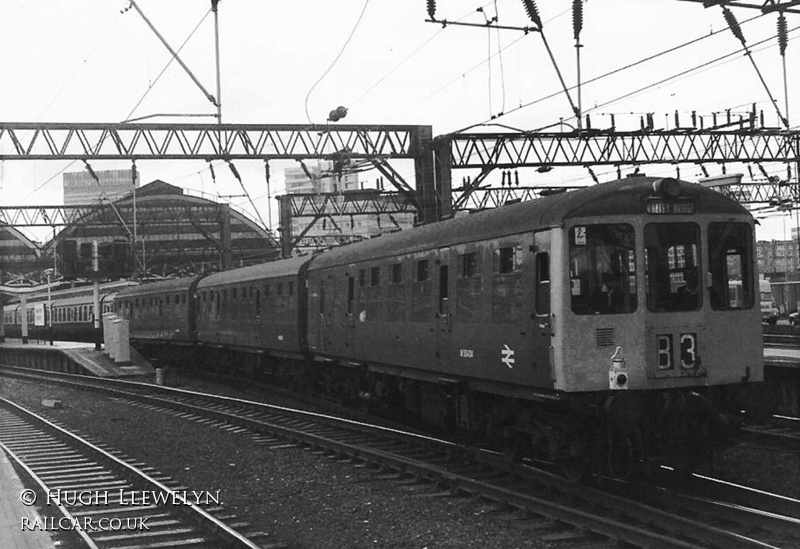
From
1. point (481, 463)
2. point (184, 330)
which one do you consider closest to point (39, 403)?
point (184, 330)

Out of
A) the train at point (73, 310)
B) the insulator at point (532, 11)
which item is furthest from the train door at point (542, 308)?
the train at point (73, 310)

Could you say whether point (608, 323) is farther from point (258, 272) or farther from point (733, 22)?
point (258, 272)

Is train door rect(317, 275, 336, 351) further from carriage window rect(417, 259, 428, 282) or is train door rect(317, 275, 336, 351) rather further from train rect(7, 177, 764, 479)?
train rect(7, 177, 764, 479)

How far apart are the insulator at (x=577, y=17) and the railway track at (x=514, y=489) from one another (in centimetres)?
689

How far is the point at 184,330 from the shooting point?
32.6m

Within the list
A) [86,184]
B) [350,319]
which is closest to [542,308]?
[350,319]

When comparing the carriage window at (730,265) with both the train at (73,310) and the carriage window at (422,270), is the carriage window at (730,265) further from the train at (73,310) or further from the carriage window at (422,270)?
the train at (73,310)

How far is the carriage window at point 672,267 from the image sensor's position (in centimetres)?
1008

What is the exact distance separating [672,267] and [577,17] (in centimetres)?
634

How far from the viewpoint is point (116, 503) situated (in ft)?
36.1

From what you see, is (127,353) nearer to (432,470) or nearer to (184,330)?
(184,330)

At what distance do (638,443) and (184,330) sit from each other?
2466 cm

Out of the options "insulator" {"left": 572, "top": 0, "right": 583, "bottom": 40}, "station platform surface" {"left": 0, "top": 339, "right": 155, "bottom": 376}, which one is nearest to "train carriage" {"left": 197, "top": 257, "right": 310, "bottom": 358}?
"station platform surface" {"left": 0, "top": 339, "right": 155, "bottom": 376}

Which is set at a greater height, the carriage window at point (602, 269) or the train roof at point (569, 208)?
the train roof at point (569, 208)
